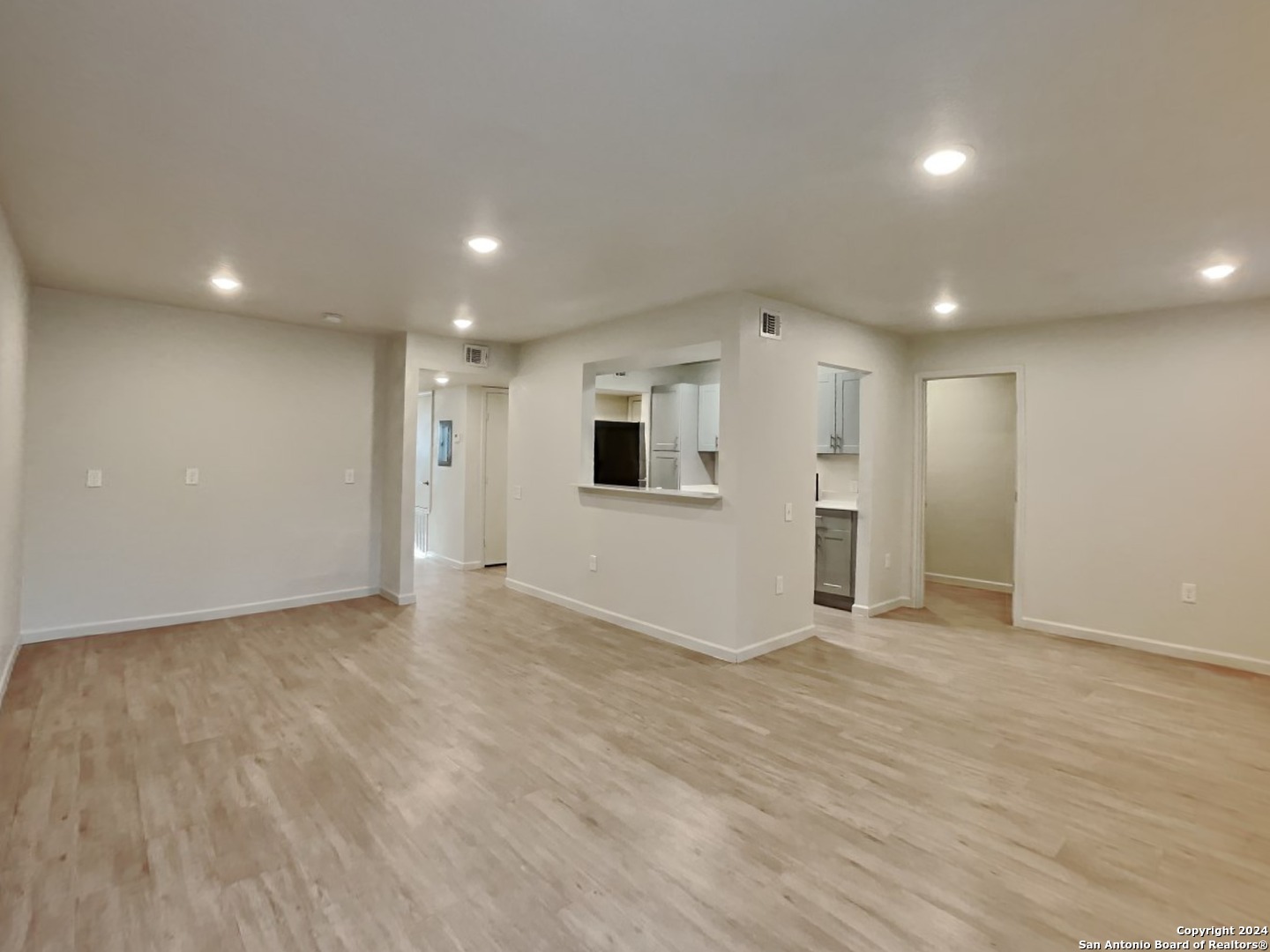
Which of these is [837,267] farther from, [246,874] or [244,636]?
[244,636]

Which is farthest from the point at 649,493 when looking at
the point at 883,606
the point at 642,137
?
the point at 642,137

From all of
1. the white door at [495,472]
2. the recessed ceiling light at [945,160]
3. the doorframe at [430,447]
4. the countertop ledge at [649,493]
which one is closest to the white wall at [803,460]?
the countertop ledge at [649,493]

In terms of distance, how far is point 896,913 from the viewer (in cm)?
180

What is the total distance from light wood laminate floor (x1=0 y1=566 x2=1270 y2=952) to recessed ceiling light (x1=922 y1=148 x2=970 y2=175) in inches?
93.6

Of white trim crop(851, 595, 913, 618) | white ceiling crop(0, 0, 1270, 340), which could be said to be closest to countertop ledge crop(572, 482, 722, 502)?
white ceiling crop(0, 0, 1270, 340)

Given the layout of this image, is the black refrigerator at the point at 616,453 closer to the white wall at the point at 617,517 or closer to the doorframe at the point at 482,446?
the white wall at the point at 617,517

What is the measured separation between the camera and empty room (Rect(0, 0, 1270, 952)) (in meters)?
1.72

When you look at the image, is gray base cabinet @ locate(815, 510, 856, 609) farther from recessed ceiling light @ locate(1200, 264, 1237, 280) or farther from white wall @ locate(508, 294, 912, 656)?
recessed ceiling light @ locate(1200, 264, 1237, 280)

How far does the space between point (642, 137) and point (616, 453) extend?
13.9 feet

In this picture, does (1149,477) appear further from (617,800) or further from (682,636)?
(617,800)

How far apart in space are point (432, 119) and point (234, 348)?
392cm

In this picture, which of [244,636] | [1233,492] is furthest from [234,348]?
[1233,492]

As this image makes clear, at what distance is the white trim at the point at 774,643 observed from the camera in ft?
13.3

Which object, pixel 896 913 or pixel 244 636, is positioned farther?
pixel 244 636
